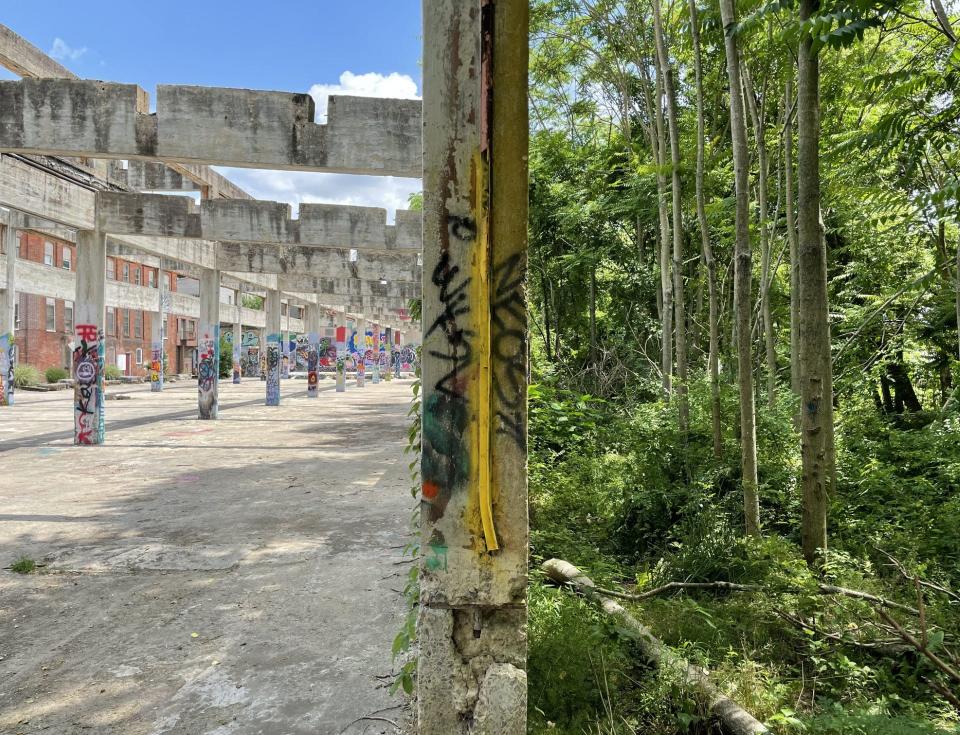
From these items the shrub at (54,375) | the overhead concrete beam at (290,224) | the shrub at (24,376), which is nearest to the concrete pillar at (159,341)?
the shrub at (54,375)

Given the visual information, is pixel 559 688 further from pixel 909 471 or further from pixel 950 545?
pixel 909 471

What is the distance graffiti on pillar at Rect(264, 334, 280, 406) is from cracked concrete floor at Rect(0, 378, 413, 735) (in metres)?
12.6

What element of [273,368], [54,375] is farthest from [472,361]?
[54,375]

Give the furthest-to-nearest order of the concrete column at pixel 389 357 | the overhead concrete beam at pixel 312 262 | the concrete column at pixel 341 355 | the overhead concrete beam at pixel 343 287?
the concrete column at pixel 389 357 < the concrete column at pixel 341 355 < the overhead concrete beam at pixel 343 287 < the overhead concrete beam at pixel 312 262

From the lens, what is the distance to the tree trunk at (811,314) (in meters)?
4.30

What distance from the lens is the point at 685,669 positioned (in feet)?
9.70

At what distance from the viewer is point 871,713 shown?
2.69 meters

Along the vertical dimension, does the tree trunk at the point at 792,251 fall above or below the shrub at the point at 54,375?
above

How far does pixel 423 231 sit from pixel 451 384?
0.62 metres

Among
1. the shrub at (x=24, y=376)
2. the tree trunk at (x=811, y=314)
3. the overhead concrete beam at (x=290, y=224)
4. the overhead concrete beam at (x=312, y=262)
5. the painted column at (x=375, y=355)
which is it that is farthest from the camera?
the painted column at (x=375, y=355)

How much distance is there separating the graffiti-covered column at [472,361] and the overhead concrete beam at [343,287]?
71.3 feet

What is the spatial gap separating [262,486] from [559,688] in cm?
667

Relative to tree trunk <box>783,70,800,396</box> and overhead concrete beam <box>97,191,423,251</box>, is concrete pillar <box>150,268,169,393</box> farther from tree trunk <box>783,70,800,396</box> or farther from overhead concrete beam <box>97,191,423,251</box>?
tree trunk <box>783,70,800,396</box>

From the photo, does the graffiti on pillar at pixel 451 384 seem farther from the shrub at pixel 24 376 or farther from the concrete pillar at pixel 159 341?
the concrete pillar at pixel 159 341
